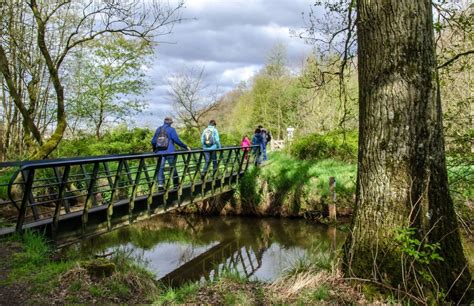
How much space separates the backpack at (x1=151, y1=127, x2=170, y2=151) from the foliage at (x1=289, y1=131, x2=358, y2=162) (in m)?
7.96

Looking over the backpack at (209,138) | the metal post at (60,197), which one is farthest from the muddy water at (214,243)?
the backpack at (209,138)

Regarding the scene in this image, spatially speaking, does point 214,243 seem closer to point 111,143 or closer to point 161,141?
point 161,141

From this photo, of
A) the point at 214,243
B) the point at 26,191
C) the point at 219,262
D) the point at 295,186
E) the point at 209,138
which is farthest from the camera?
the point at 295,186

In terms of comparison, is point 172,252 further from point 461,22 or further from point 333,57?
point 461,22

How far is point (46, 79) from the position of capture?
17812 mm

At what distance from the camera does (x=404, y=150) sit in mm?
3445

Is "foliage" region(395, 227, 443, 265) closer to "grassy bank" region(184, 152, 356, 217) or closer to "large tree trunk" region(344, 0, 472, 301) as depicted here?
"large tree trunk" region(344, 0, 472, 301)

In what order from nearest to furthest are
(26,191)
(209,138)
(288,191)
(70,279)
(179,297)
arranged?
1. (179,297)
2. (70,279)
3. (26,191)
4. (209,138)
5. (288,191)

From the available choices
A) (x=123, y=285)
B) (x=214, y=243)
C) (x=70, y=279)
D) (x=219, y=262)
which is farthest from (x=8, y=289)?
(x=214, y=243)

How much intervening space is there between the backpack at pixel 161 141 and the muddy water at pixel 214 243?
2404mm

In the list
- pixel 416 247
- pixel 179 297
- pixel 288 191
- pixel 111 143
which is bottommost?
pixel 288 191

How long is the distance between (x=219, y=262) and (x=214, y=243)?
166 cm

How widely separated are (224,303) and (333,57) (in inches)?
169

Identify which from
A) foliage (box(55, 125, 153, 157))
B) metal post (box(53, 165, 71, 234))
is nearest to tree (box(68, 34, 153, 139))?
foliage (box(55, 125, 153, 157))
